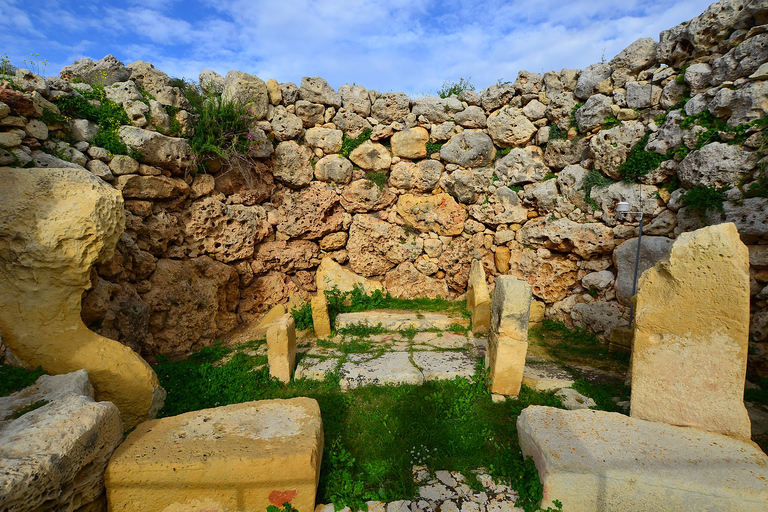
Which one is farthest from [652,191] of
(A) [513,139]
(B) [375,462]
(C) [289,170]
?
(C) [289,170]

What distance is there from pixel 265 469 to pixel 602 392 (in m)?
4.06

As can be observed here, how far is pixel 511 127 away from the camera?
7.88 meters

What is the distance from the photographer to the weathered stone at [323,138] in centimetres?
802

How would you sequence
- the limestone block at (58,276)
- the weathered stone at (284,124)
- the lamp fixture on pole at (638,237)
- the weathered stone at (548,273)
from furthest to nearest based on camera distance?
1. the weathered stone at (284,124)
2. the weathered stone at (548,273)
3. the lamp fixture on pole at (638,237)
4. the limestone block at (58,276)

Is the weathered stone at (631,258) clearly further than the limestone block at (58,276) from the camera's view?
Yes

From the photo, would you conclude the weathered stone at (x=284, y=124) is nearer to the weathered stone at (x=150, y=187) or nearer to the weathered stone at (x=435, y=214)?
the weathered stone at (x=150, y=187)

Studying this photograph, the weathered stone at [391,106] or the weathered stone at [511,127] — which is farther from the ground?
the weathered stone at [391,106]

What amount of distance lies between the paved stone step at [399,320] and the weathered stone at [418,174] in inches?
121

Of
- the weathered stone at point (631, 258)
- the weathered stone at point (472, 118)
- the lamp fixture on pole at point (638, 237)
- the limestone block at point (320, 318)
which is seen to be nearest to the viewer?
the lamp fixture on pole at point (638, 237)

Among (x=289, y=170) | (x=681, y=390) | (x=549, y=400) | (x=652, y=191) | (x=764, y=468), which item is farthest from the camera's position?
(x=289, y=170)

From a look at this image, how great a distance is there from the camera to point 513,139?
791cm

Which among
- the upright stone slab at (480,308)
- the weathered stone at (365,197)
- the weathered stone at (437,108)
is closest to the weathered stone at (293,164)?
the weathered stone at (365,197)

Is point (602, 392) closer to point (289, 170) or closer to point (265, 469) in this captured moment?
point (265, 469)

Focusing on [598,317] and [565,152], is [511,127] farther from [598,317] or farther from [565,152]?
[598,317]
